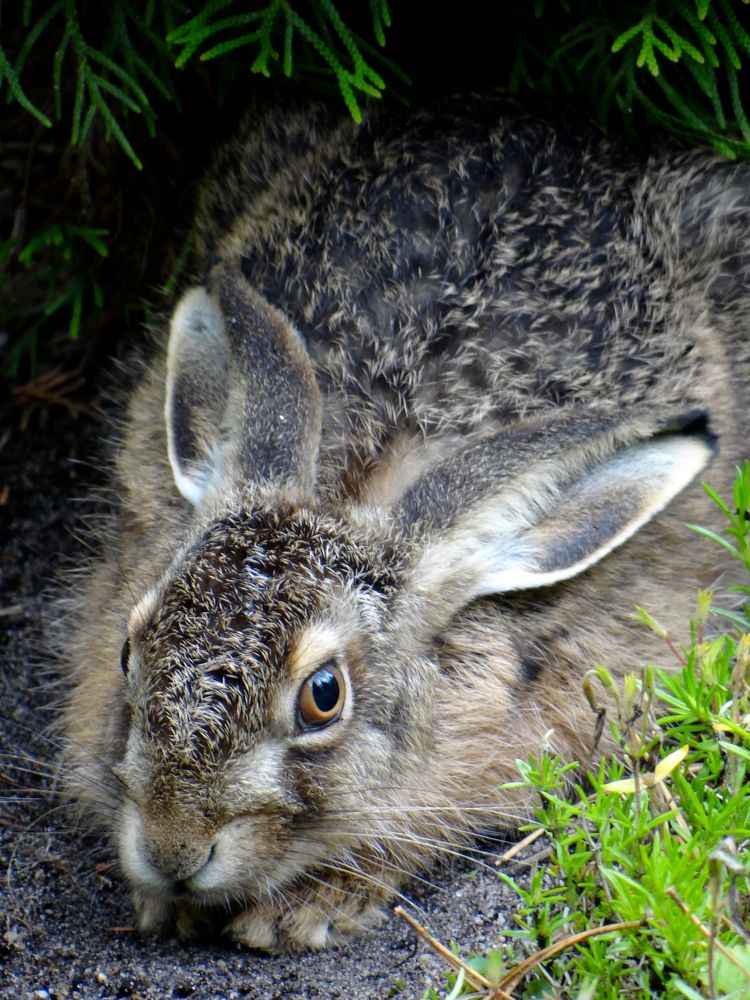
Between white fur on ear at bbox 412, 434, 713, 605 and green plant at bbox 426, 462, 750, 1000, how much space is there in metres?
0.38

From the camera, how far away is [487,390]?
4227mm

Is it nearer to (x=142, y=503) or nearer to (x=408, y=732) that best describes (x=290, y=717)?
(x=408, y=732)

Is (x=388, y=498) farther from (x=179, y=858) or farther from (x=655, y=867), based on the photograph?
(x=655, y=867)

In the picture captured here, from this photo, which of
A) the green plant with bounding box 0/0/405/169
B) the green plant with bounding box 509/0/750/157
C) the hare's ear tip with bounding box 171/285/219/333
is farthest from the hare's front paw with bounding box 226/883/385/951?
the green plant with bounding box 509/0/750/157

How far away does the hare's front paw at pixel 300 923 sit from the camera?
12.0 feet

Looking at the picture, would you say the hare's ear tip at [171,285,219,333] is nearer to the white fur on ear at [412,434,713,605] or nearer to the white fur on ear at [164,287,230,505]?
the white fur on ear at [164,287,230,505]

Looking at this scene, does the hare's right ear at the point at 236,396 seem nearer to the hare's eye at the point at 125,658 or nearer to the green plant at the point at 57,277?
the hare's eye at the point at 125,658

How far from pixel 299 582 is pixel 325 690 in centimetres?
31

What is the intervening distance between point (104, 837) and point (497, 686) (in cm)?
136

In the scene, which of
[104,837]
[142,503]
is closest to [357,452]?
[142,503]

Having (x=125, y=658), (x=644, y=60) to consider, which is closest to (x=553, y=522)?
(x=125, y=658)

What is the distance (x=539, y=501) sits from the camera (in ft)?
12.6

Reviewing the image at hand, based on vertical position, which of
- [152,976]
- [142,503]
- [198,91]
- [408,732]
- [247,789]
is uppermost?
[198,91]

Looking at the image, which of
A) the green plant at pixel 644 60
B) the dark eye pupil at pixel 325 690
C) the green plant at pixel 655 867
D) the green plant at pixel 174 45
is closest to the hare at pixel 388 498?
the dark eye pupil at pixel 325 690
